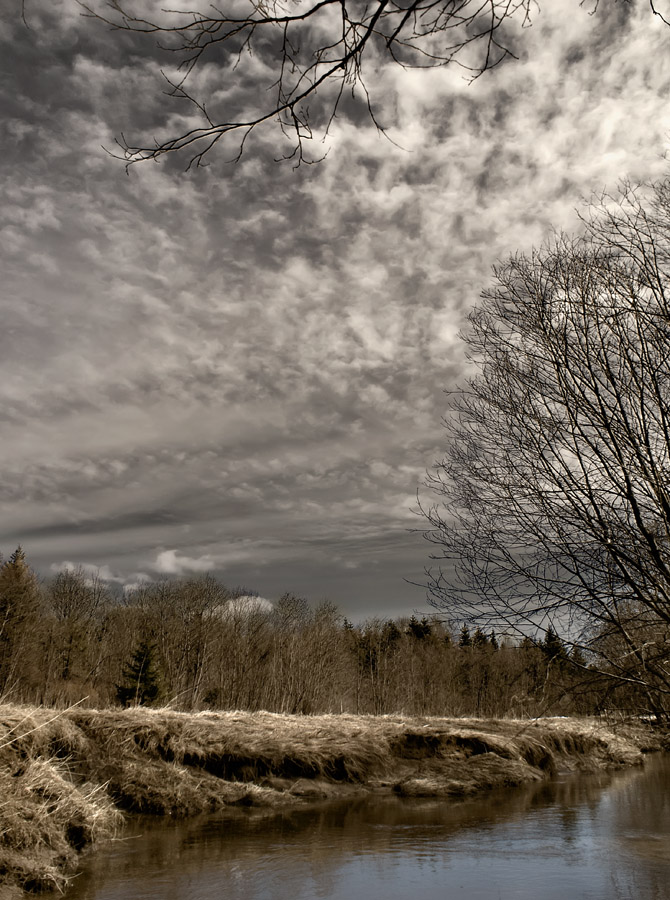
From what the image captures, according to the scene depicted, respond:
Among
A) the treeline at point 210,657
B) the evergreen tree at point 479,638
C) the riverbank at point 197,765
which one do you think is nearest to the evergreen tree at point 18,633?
the treeline at point 210,657

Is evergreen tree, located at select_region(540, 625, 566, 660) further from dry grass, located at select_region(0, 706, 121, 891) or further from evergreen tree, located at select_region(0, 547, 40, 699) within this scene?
evergreen tree, located at select_region(0, 547, 40, 699)

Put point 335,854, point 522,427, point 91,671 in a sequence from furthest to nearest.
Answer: point 91,671 < point 335,854 < point 522,427

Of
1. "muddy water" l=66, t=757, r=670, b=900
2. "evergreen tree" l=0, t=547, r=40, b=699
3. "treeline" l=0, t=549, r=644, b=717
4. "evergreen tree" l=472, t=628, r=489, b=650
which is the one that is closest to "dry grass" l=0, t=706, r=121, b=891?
"muddy water" l=66, t=757, r=670, b=900

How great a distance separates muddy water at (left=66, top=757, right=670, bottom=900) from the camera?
688 cm

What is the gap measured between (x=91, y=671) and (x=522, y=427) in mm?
36557

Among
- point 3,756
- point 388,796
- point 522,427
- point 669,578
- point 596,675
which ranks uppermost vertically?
point 522,427

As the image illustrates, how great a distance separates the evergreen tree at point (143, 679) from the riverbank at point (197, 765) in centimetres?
1299

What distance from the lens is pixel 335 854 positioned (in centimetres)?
860

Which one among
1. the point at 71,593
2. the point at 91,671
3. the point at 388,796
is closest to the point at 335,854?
the point at 388,796

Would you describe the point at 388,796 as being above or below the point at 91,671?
below

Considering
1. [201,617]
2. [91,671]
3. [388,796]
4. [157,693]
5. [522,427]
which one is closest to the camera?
[522,427]

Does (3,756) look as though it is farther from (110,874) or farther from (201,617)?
(201,617)

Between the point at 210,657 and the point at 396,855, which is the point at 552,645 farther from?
the point at 210,657

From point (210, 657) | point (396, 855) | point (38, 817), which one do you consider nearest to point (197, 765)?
point (396, 855)
